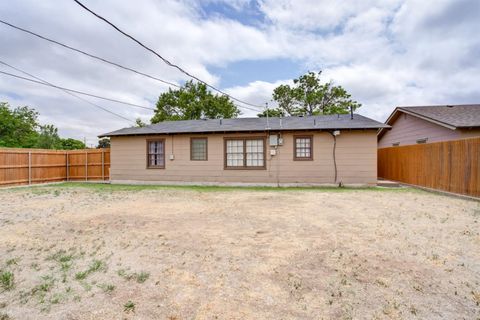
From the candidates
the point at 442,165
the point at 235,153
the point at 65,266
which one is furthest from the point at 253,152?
the point at 65,266

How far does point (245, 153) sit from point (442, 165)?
809 centimetres

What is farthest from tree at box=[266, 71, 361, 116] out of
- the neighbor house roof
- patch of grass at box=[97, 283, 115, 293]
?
patch of grass at box=[97, 283, 115, 293]

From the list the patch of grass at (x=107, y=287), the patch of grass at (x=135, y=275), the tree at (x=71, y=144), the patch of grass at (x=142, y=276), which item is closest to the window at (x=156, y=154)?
the patch of grass at (x=135, y=275)

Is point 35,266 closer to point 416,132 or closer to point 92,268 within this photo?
point 92,268

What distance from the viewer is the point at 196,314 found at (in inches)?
91.5

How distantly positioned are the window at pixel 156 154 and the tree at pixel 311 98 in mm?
18850

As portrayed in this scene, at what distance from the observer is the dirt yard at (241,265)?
244cm

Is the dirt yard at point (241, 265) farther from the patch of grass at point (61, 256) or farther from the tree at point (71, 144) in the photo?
the tree at point (71, 144)

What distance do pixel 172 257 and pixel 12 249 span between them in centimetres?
270

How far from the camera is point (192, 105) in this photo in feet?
102

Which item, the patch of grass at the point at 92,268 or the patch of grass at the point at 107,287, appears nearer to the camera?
the patch of grass at the point at 107,287

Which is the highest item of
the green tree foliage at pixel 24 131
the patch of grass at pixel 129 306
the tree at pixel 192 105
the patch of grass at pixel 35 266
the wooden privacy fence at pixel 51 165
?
the tree at pixel 192 105

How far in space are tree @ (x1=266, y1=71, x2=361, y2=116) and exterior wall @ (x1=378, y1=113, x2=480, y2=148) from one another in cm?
1102

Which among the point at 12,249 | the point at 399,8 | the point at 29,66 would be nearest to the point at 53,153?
the point at 29,66
